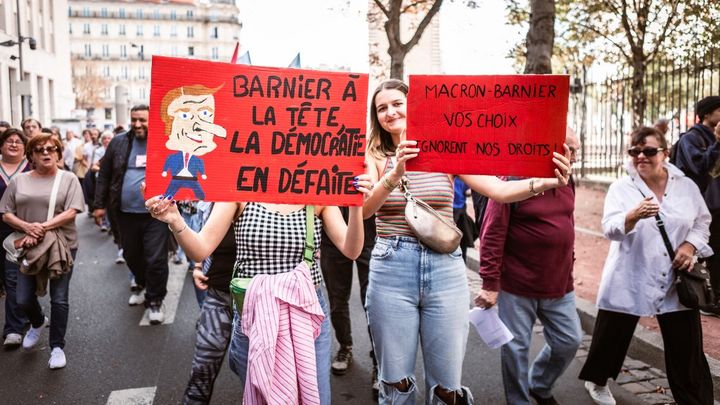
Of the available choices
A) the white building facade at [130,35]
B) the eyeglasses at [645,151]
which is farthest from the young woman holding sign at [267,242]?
the white building facade at [130,35]

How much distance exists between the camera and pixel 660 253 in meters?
3.97

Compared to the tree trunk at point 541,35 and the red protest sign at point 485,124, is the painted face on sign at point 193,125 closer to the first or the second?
the red protest sign at point 485,124

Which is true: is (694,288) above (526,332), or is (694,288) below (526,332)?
above

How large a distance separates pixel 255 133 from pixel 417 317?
1206 millimetres

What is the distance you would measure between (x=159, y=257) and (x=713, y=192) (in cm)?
550

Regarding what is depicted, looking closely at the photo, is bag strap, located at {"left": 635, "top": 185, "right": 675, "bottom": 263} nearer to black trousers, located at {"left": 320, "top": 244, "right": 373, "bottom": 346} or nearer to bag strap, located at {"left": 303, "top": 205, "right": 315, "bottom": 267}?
black trousers, located at {"left": 320, "top": 244, "right": 373, "bottom": 346}

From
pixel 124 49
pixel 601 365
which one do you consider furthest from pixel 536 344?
pixel 124 49

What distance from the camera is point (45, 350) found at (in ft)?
18.2

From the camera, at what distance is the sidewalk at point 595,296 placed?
16.5 feet

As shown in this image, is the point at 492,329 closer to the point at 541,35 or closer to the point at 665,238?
the point at 665,238

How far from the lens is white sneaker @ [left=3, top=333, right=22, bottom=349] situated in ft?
18.2

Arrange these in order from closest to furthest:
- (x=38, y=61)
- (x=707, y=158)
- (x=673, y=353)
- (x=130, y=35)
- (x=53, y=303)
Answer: (x=673, y=353)
(x=53, y=303)
(x=707, y=158)
(x=38, y=61)
(x=130, y=35)

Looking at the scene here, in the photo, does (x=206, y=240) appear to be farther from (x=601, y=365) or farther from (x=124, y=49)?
(x=124, y=49)

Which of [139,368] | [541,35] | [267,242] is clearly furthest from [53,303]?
[541,35]
